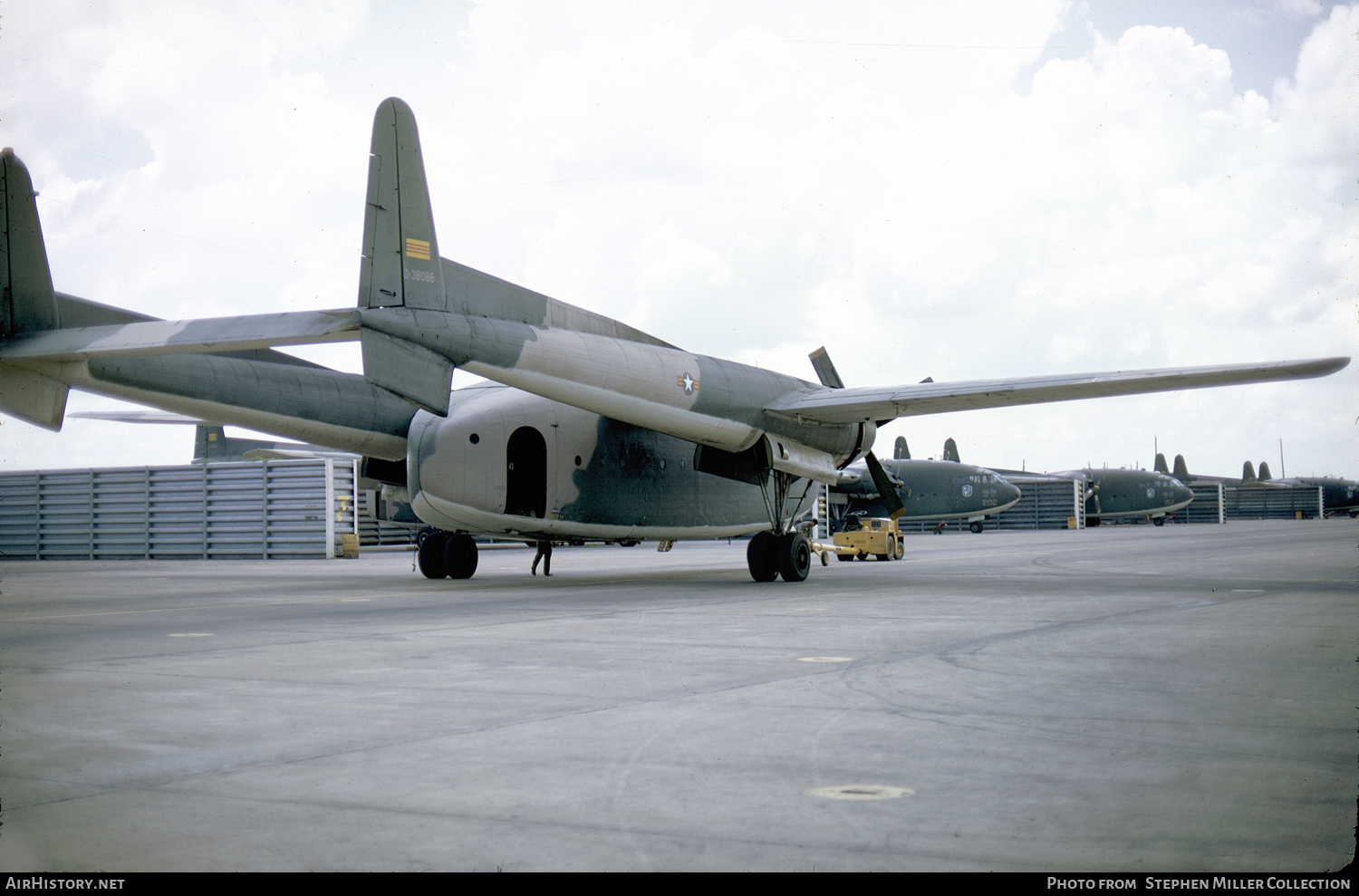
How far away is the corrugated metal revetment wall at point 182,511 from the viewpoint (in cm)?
3225

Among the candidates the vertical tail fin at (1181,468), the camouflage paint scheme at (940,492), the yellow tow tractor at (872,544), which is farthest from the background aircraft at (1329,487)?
the yellow tow tractor at (872,544)

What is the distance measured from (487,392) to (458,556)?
3403 mm

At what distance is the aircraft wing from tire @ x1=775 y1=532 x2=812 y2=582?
6.88 ft

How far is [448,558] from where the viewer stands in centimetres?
1939

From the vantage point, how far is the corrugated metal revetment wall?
32250 millimetres

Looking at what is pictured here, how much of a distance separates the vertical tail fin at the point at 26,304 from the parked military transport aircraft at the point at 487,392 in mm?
21

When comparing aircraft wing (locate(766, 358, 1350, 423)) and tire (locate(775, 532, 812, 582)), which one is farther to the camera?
tire (locate(775, 532, 812, 582))

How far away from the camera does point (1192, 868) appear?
2861 mm

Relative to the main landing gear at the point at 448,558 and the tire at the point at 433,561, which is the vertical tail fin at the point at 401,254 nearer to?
the main landing gear at the point at 448,558

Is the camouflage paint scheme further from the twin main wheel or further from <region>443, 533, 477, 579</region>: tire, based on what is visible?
the twin main wheel

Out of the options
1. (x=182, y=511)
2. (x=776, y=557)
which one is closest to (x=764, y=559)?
(x=776, y=557)

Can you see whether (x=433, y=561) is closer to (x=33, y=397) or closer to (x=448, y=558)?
(x=448, y=558)

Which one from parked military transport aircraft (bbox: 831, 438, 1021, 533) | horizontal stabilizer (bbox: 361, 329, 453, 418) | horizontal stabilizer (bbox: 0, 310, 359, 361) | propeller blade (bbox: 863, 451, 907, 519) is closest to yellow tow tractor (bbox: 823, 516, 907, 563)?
propeller blade (bbox: 863, 451, 907, 519)

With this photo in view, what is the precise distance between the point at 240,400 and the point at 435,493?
10.8ft
